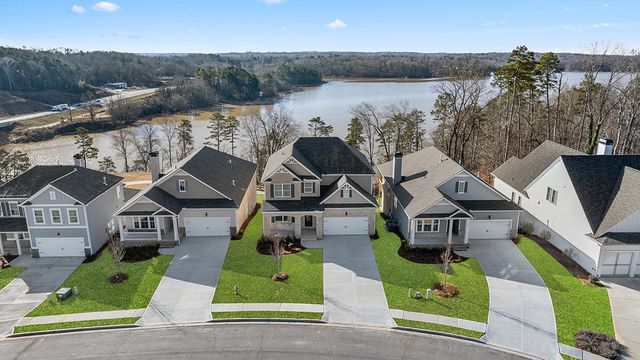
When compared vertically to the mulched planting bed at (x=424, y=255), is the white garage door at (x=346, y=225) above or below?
above

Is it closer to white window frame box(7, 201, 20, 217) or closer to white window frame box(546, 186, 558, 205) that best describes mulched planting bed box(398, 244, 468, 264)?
white window frame box(546, 186, 558, 205)

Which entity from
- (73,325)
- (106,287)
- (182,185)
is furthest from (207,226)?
(73,325)

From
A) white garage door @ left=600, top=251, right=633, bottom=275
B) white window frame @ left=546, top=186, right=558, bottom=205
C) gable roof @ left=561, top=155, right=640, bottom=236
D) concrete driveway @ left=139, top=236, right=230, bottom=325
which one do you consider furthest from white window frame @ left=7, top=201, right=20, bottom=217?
white garage door @ left=600, top=251, right=633, bottom=275

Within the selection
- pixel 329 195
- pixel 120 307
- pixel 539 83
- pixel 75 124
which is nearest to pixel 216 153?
pixel 329 195

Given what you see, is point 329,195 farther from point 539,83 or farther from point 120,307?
point 539,83

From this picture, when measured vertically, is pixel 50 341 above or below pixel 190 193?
below

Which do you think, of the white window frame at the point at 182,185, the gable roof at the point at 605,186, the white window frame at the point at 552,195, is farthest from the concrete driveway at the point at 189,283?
the gable roof at the point at 605,186

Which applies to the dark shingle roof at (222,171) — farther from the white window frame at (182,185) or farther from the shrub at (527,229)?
the shrub at (527,229)
